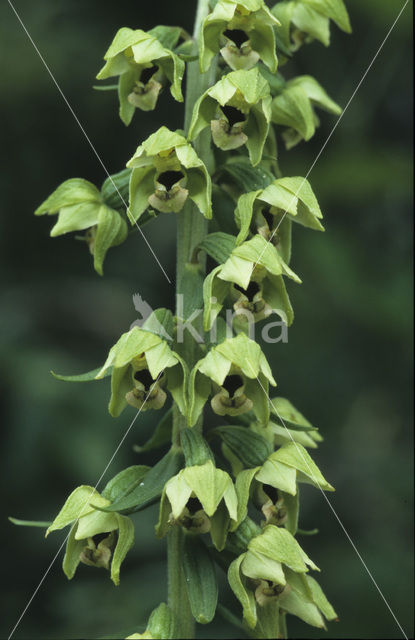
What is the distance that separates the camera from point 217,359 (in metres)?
2.43

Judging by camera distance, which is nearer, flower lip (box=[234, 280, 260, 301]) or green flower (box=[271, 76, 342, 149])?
flower lip (box=[234, 280, 260, 301])

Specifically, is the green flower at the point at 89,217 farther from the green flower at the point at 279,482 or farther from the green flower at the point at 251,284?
the green flower at the point at 279,482

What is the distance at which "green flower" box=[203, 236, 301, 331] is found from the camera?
2.47 meters

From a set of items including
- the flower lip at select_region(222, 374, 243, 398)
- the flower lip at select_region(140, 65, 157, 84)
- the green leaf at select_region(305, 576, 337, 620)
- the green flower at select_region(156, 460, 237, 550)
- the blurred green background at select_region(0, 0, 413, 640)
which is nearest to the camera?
the green flower at select_region(156, 460, 237, 550)

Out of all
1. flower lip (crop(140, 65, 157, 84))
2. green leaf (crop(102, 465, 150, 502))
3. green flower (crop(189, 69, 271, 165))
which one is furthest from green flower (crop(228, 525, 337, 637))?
flower lip (crop(140, 65, 157, 84))

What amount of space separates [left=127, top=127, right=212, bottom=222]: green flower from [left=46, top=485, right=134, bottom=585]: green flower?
0.79 meters

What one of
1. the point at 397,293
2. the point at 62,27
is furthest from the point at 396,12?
the point at 62,27

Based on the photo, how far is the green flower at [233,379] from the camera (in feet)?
7.90

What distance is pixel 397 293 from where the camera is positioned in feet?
15.1

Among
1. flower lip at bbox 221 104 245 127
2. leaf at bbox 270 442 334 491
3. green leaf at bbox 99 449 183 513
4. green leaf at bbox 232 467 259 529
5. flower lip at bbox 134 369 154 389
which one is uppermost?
flower lip at bbox 221 104 245 127

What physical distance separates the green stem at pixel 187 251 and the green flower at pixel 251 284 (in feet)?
0.61

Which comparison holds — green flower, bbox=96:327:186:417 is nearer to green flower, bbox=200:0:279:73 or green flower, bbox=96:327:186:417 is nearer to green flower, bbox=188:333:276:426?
green flower, bbox=188:333:276:426

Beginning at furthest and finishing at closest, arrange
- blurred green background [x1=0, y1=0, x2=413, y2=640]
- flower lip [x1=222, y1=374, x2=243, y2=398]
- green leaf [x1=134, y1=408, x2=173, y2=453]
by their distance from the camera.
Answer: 1. blurred green background [x1=0, y1=0, x2=413, y2=640]
2. green leaf [x1=134, y1=408, x2=173, y2=453]
3. flower lip [x1=222, y1=374, x2=243, y2=398]

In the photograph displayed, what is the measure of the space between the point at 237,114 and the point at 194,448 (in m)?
0.92
